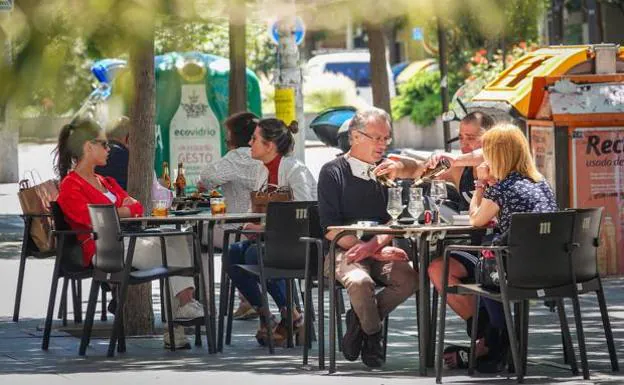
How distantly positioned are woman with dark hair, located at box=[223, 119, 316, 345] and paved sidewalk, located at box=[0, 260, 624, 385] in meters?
0.35

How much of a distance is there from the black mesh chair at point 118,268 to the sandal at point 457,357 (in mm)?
1631

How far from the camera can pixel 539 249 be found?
825cm

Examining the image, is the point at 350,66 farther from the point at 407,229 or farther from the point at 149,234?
the point at 407,229

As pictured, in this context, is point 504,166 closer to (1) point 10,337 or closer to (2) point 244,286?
(2) point 244,286

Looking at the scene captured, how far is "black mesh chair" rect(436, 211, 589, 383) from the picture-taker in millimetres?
8180

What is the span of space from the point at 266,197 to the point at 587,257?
9.29 feet

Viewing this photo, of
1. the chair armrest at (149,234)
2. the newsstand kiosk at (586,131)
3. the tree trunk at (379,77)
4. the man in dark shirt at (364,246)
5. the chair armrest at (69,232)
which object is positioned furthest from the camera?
the tree trunk at (379,77)

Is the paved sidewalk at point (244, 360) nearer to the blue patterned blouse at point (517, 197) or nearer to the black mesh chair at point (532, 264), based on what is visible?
the black mesh chair at point (532, 264)

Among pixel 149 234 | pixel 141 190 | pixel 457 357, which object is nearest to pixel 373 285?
pixel 457 357

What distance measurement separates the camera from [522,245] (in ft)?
26.9

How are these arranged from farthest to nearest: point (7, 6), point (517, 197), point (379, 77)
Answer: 1. point (379, 77)
2. point (517, 197)
3. point (7, 6)

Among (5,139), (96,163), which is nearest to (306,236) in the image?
(96,163)

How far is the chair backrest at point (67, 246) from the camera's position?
10.5m

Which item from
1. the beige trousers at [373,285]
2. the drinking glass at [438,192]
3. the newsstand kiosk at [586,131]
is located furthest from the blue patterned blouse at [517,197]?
the newsstand kiosk at [586,131]
